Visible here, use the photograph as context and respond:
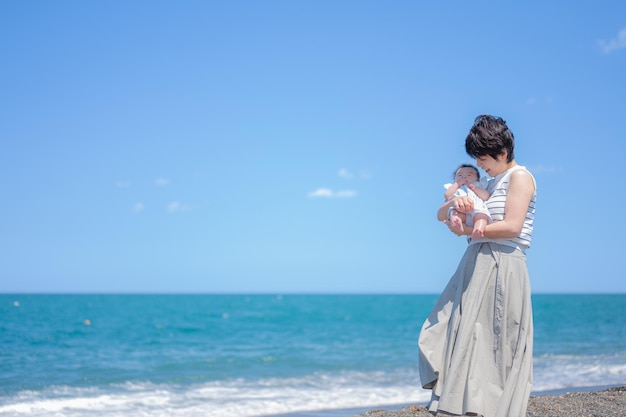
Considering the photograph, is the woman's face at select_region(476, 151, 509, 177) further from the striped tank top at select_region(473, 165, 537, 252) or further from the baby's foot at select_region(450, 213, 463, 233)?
the baby's foot at select_region(450, 213, 463, 233)

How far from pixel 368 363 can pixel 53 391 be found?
27.1 ft

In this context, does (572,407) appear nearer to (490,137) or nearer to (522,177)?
(522,177)

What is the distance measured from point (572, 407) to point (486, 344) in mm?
4213

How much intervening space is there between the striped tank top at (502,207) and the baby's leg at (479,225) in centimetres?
9

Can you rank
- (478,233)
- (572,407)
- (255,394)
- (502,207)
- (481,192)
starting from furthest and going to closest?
(255,394) → (572,407) → (481,192) → (502,207) → (478,233)

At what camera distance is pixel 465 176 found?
374 centimetres

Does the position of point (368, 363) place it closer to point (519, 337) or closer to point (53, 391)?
point (53, 391)

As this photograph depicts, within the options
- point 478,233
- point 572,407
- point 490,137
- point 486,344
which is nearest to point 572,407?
point 572,407

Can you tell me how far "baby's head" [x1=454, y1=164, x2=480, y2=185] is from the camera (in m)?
3.72

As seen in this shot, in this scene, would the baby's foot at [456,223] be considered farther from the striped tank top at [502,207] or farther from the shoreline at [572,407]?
the shoreline at [572,407]

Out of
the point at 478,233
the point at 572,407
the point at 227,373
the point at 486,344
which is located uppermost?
the point at 478,233

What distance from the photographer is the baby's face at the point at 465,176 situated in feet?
12.2

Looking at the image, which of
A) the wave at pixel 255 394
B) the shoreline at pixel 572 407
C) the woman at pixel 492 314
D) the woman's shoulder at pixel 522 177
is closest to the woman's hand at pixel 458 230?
the woman at pixel 492 314

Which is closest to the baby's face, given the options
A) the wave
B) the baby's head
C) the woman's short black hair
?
the baby's head
